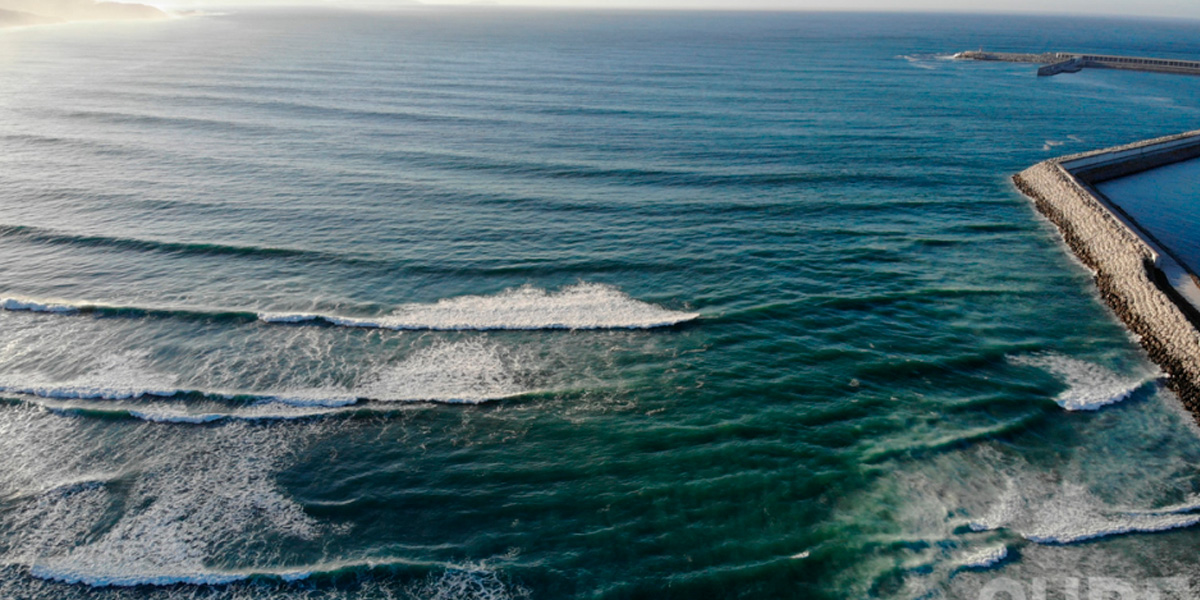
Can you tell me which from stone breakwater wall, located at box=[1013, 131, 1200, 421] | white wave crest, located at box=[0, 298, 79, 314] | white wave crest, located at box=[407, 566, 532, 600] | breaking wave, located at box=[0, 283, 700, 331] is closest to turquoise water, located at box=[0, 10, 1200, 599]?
white wave crest, located at box=[407, 566, 532, 600]

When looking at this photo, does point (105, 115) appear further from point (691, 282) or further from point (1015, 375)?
point (1015, 375)

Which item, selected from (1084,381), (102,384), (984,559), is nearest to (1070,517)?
(984,559)

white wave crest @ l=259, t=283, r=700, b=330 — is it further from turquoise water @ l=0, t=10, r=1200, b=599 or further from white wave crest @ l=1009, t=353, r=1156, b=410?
white wave crest @ l=1009, t=353, r=1156, b=410

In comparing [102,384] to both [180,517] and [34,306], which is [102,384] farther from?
[180,517]

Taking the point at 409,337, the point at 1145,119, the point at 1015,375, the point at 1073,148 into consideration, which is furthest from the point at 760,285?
the point at 1145,119

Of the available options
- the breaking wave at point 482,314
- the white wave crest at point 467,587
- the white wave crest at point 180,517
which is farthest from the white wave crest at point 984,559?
the white wave crest at point 180,517
